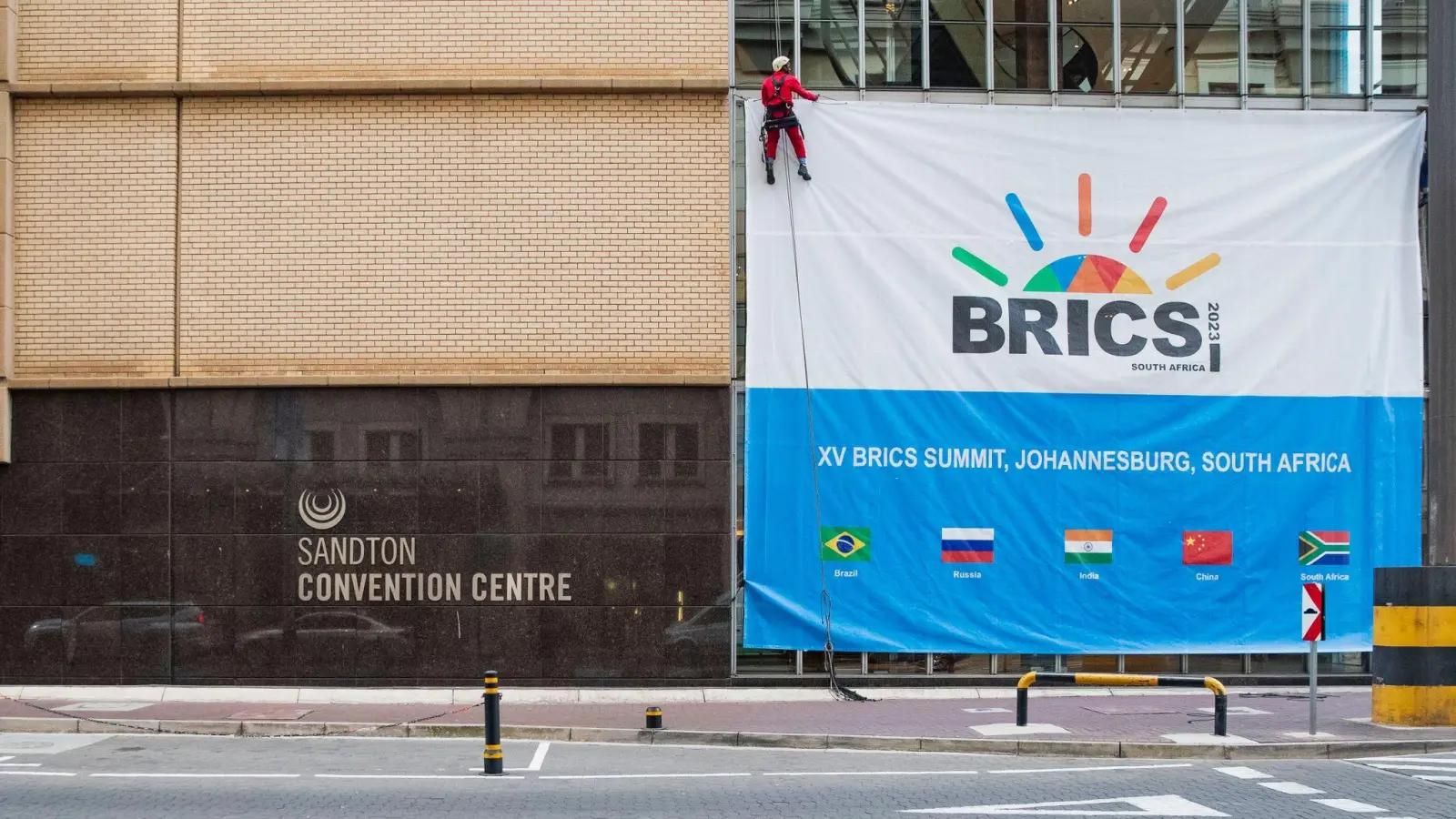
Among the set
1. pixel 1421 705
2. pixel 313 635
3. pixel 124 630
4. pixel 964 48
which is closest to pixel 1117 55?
pixel 964 48

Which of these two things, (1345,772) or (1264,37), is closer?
(1345,772)

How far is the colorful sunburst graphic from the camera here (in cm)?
1778

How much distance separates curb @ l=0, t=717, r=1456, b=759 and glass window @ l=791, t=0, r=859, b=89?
352 inches

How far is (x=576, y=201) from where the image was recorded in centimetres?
1783

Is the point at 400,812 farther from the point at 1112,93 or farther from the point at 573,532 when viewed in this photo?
the point at 1112,93

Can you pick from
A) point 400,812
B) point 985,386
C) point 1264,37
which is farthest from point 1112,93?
point 400,812

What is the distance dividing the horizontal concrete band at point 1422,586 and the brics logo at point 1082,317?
13.6 feet

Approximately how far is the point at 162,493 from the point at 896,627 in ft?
32.4

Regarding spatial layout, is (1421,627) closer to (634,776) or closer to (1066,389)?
(1066,389)

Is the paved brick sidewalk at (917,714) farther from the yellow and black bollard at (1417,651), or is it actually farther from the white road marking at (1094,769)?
the white road marking at (1094,769)

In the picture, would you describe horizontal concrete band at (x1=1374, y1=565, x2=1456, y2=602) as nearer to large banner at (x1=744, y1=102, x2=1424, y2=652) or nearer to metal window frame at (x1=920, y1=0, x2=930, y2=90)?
large banner at (x1=744, y1=102, x2=1424, y2=652)

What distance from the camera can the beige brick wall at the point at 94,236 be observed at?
58.4 feet

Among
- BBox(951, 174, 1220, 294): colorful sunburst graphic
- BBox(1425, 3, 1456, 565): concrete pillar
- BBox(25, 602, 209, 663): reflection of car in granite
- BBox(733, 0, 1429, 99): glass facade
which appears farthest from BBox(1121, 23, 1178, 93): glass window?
BBox(25, 602, 209, 663): reflection of car in granite

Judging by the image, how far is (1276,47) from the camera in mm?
18359
